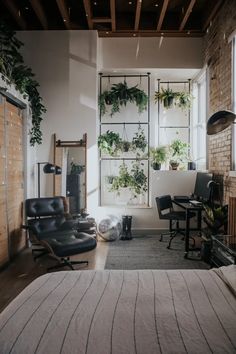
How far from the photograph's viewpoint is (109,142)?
643 centimetres

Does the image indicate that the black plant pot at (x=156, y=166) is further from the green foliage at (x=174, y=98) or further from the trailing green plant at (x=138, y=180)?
the green foliage at (x=174, y=98)

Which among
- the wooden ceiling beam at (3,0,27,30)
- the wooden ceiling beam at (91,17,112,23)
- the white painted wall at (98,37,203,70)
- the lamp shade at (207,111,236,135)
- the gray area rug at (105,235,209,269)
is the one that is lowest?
the gray area rug at (105,235,209,269)

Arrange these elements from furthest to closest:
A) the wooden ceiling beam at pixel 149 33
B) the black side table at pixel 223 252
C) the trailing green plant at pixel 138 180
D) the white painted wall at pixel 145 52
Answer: the trailing green plant at pixel 138 180
the white painted wall at pixel 145 52
the wooden ceiling beam at pixel 149 33
the black side table at pixel 223 252

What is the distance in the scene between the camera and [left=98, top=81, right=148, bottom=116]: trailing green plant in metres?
6.49

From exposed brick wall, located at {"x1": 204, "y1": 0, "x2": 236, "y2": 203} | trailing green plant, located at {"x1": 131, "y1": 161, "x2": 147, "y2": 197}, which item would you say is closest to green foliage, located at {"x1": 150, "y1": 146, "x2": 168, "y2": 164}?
trailing green plant, located at {"x1": 131, "y1": 161, "x2": 147, "y2": 197}

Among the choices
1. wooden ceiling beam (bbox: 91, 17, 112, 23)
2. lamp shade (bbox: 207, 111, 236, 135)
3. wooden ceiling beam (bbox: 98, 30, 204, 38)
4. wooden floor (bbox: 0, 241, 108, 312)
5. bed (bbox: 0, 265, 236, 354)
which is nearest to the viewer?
bed (bbox: 0, 265, 236, 354)

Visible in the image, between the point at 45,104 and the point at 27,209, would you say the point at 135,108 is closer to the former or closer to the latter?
the point at 45,104

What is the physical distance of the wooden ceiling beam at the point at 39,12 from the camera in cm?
513

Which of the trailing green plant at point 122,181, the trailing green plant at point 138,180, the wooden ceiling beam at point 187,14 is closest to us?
the wooden ceiling beam at point 187,14

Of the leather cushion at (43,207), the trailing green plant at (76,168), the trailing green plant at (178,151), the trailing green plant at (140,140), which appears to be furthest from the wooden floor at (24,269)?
the trailing green plant at (178,151)

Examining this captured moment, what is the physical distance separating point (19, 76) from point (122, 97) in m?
2.31

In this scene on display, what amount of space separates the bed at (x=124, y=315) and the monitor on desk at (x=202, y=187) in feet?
10.9

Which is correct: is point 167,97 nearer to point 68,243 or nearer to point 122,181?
point 122,181

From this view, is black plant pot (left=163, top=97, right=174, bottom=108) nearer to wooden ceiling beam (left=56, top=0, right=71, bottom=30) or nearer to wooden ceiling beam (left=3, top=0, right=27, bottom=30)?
wooden ceiling beam (left=56, top=0, right=71, bottom=30)
